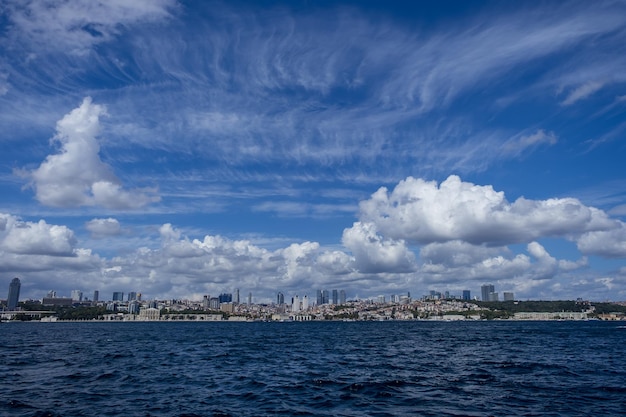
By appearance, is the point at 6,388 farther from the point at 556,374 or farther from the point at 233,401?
the point at 556,374

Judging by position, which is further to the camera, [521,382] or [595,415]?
[521,382]

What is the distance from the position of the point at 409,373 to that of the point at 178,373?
23.9 m

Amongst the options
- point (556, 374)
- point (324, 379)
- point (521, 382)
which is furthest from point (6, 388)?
point (556, 374)

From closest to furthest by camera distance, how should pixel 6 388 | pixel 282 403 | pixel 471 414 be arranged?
1. pixel 471 414
2. pixel 282 403
3. pixel 6 388

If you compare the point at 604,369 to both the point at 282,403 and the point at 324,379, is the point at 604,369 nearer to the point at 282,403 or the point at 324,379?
the point at 324,379

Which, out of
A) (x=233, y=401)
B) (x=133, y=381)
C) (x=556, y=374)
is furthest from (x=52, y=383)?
(x=556, y=374)

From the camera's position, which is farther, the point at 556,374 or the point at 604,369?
the point at 604,369

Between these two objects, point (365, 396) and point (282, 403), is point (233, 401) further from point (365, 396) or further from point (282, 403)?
point (365, 396)

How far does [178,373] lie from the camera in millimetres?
47594

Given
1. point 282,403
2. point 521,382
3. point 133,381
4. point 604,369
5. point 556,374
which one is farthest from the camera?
point 604,369

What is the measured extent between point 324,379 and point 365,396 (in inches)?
364

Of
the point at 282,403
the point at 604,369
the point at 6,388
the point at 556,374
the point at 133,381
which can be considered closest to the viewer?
the point at 282,403

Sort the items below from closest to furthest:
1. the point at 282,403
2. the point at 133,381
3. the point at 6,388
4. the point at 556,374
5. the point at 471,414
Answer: the point at 471,414 → the point at 282,403 → the point at 6,388 → the point at 133,381 → the point at 556,374

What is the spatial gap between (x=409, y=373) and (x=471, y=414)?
1843 centimetres
